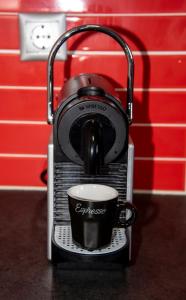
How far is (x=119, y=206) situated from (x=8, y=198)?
436 mm

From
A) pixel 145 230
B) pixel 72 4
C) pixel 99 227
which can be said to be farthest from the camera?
pixel 72 4

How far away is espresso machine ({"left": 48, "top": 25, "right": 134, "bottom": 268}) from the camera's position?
0.68 m

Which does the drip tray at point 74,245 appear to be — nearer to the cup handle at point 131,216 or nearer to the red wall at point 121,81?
the cup handle at point 131,216

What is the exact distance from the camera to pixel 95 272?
0.74 metres

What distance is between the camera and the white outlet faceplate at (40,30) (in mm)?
1017

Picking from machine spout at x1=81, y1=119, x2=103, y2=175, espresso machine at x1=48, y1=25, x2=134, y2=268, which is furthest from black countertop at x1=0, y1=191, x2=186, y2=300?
machine spout at x1=81, y1=119, x2=103, y2=175

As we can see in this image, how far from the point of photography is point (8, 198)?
106 cm

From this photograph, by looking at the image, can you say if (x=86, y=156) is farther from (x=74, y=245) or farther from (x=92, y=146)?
(x=74, y=245)

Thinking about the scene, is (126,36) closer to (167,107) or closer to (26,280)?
(167,107)

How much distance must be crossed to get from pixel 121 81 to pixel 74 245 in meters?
0.47

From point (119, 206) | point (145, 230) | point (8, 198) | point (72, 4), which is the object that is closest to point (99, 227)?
point (119, 206)

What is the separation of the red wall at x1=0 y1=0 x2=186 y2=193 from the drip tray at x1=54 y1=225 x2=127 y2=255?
1.24 ft

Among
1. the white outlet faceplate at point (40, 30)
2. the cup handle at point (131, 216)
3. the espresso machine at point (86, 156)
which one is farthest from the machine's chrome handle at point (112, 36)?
the white outlet faceplate at point (40, 30)

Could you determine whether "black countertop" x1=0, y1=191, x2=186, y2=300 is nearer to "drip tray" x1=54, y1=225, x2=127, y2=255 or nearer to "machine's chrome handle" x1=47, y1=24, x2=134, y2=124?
"drip tray" x1=54, y1=225, x2=127, y2=255
